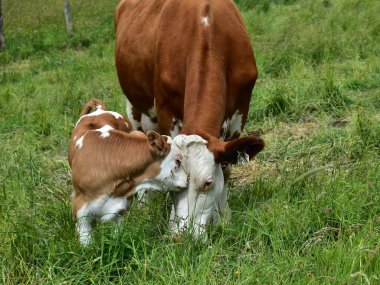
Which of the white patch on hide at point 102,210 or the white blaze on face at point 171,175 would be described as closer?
the white blaze on face at point 171,175

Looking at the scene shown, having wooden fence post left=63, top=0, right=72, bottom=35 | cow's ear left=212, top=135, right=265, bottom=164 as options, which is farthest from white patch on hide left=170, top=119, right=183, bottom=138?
wooden fence post left=63, top=0, right=72, bottom=35

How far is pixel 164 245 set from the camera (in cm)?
343

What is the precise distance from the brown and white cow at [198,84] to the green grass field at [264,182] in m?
0.28

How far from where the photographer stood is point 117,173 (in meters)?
3.93

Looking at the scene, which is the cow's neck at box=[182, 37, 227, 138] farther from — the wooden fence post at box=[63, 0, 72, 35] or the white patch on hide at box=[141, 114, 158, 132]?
the wooden fence post at box=[63, 0, 72, 35]

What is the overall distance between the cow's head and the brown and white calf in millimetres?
87

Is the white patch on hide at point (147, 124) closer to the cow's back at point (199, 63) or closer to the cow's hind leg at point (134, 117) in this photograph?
the cow's hind leg at point (134, 117)

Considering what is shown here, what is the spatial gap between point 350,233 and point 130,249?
4.10 ft

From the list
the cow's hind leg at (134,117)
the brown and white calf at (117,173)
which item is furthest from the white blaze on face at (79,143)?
the cow's hind leg at (134,117)

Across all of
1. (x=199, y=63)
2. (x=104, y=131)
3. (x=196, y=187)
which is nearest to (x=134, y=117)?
(x=104, y=131)

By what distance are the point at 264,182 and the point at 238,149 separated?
0.96 metres

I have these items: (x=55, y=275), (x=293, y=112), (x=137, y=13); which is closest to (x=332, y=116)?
(x=293, y=112)

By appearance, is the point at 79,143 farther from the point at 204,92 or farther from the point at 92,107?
the point at 92,107

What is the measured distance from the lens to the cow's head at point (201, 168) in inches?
140
